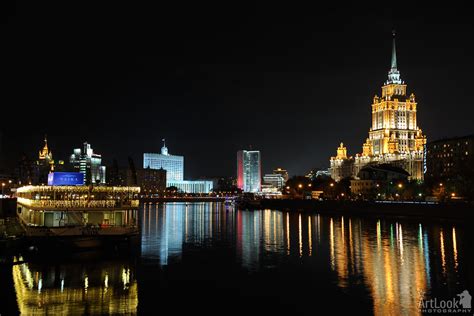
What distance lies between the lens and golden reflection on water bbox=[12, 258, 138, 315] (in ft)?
78.5

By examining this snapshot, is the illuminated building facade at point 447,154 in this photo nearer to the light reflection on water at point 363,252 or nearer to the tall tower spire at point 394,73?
the tall tower spire at point 394,73

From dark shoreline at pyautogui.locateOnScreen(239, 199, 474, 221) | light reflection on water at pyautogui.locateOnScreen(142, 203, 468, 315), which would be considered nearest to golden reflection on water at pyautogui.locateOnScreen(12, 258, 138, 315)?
light reflection on water at pyautogui.locateOnScreen(142, 203, 468, 315)

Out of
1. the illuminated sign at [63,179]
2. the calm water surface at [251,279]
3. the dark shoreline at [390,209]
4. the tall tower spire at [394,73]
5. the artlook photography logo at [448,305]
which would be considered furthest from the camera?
the tall tower spire at [394,73]

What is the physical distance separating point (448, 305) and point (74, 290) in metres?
18.4

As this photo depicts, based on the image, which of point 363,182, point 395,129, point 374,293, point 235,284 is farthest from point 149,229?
point 395,129

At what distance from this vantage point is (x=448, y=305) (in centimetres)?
2492

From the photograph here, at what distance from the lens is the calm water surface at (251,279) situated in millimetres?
24859

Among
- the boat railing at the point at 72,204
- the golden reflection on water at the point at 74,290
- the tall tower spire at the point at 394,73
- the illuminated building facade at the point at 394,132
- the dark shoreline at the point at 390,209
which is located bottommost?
the golden reflection on water at the point at 74,290

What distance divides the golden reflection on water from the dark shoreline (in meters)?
50.3

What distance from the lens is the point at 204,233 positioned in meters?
60.6

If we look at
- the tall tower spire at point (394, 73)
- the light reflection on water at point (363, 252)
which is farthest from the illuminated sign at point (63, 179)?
the tall tower spire at point (394, 73)

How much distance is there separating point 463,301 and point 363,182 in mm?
121721

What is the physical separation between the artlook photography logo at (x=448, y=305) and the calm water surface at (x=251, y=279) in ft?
1.63

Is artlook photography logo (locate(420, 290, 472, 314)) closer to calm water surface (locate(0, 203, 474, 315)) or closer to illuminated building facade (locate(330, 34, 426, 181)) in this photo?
calm water surface (locate(0, 203, 474, 315))
